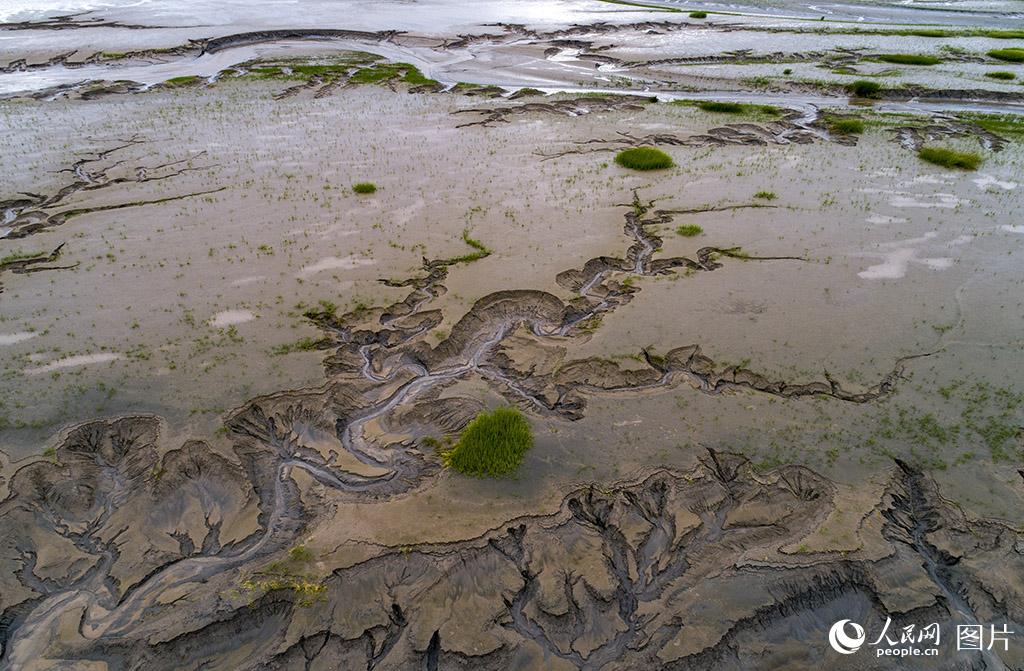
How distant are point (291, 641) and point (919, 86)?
31814 mm

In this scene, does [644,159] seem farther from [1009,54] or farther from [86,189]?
[1009,54]

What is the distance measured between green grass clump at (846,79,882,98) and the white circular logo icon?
26.2 metres

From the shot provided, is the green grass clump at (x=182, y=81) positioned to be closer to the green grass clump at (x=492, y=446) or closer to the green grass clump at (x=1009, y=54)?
the green grass clump at (x=492, y=446)

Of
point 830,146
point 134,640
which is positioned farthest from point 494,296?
point 830,146

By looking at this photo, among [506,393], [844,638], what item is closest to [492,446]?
[506,393]

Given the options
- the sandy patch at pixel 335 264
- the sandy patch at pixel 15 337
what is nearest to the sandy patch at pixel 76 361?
the sandy patch at pixel 15 337

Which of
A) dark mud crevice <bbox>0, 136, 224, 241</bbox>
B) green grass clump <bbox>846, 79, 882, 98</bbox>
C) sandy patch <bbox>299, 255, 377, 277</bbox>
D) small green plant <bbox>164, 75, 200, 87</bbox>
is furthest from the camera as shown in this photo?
small green plant <bbox>164, 75, 200, 87</bbox>

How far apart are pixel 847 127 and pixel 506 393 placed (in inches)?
732

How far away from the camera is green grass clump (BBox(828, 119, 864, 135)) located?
20.3 meters

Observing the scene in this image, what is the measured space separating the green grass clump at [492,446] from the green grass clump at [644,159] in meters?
11.4

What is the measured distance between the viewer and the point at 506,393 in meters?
9.48

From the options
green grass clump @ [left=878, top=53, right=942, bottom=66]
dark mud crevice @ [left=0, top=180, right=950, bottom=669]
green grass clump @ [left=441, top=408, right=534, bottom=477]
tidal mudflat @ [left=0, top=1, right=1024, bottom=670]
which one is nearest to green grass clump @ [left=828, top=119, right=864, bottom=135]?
tidal mudflat @ [left=0, top=1, right=1024, bottom=670]

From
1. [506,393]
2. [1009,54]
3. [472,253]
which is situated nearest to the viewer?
[506,393]

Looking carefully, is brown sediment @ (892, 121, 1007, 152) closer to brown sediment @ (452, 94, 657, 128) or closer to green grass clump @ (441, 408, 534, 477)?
brown sediment @ (452, 94, 657, 128)
